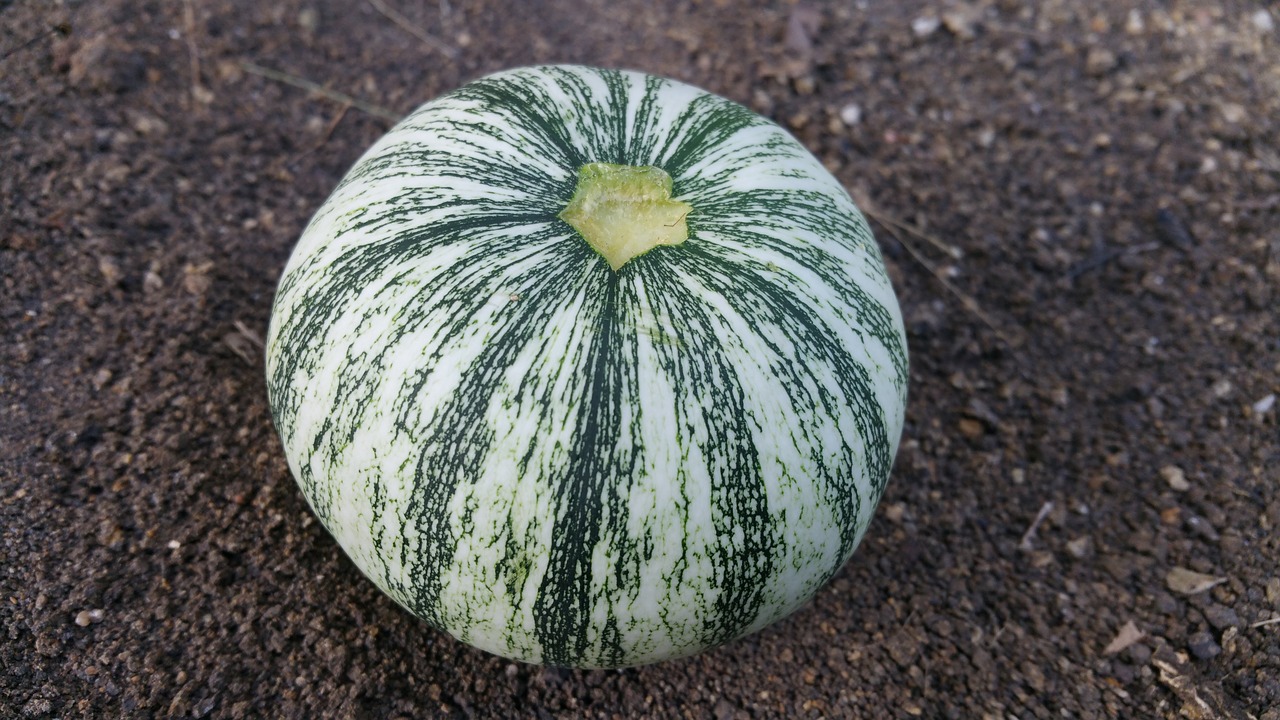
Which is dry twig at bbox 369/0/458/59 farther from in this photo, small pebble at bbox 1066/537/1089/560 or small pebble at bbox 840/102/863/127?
small pebble at bbox 1066/537/1089/560

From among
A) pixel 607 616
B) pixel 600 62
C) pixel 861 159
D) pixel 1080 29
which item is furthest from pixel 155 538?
pixel 1080 29

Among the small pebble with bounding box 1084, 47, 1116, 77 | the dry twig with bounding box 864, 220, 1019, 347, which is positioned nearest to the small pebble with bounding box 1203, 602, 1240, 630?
the dry twig with bounding box 864, 220, 1019, 347

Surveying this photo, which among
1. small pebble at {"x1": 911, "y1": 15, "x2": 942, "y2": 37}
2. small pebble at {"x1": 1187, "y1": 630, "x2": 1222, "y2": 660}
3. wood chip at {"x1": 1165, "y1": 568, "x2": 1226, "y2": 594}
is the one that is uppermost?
small pebble at {"x1": 911, "y1": 15, "x2": 942, "y2": 37}

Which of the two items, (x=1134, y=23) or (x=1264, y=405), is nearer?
(x=1264, y=405)

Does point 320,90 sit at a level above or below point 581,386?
below

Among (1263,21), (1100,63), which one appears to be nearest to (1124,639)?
(1100,63)

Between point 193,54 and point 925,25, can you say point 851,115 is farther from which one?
point 193,54

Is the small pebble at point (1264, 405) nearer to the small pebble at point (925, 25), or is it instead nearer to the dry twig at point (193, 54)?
Result: the small pebble at point (925, 25)
